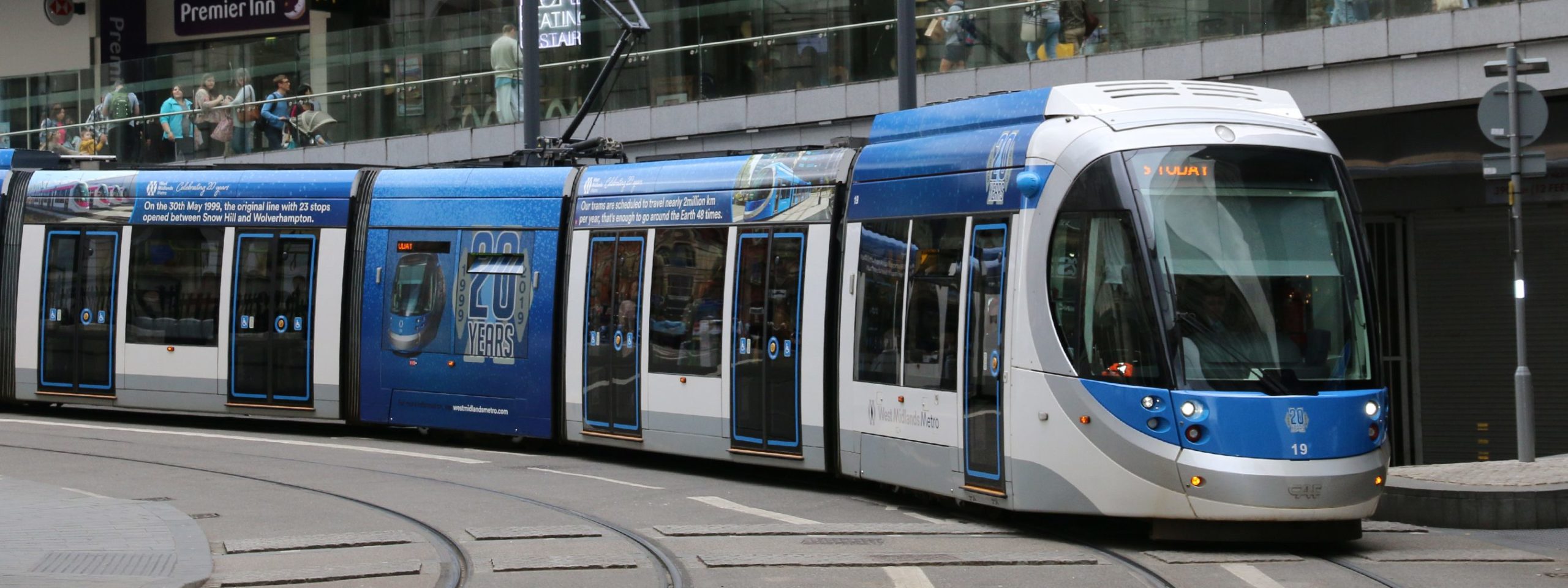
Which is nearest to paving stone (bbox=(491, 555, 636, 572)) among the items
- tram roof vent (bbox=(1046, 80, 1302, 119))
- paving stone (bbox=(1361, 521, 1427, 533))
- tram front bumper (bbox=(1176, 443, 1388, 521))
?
tram front bumper (bbox=(1176, 443, 1388, 521))

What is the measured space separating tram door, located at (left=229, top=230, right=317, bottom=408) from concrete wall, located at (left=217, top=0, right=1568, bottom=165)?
6.27m

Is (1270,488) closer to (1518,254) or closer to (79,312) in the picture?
(1518,254)

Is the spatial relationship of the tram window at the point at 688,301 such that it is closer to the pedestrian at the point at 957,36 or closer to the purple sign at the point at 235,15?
the pedestrian at the point at 957,36

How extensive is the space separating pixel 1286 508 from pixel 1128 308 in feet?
4.47

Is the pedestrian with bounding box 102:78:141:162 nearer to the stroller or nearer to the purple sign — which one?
the stroller

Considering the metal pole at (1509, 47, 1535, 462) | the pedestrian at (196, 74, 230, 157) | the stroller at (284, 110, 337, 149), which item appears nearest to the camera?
the metal pole at (1509, 47, 1535, 462)

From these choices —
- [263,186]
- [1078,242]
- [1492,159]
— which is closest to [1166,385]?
[1078,242]

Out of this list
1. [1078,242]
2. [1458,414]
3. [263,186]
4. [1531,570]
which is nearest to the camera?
[1531,570]

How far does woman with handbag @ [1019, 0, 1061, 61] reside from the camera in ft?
60.7

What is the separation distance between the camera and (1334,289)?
1012cm

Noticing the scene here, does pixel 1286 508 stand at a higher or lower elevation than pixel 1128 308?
lower

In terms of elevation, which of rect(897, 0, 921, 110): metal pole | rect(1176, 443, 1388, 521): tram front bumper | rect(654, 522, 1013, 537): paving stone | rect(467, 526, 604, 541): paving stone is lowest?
rect(654, 522, 1013, 537): paving stone

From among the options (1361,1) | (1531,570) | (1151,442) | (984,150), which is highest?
(1361,1)

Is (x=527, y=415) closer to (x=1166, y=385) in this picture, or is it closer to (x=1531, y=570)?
(x=1166, y=385)
